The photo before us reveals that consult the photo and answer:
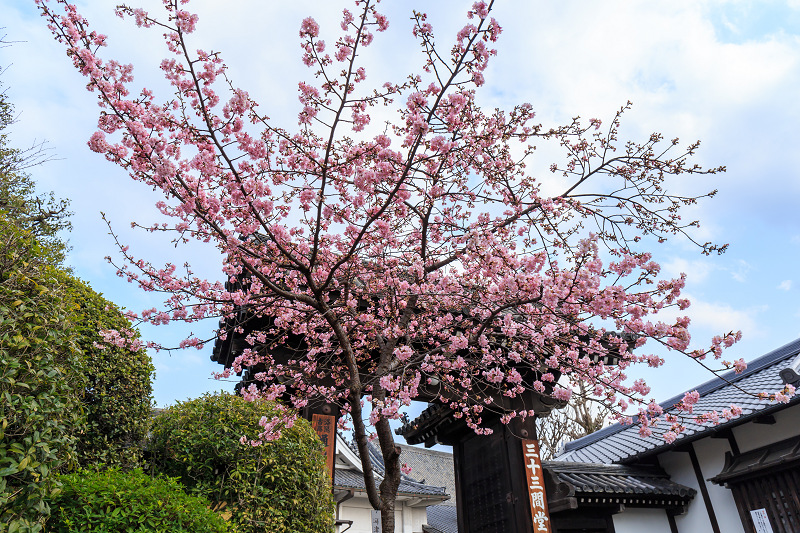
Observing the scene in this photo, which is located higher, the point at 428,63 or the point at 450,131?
the point at 428,63

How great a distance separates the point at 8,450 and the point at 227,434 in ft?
7.45

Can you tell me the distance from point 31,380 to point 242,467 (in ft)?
7.56

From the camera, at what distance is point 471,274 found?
6723 millimetres

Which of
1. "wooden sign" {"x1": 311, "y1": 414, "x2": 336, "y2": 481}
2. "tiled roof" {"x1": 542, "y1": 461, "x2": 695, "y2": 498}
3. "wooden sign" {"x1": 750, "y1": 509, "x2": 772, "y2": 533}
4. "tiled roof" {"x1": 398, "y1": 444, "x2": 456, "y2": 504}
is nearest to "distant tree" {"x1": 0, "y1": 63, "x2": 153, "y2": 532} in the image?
"wooden sign" {"x1": 311, "y1": 414, "x2": 336, "y2": 481}

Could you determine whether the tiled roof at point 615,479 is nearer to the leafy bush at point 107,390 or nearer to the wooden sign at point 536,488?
the wooden sign at point 536,488

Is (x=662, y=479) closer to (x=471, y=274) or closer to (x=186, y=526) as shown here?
(x=471, y=274)

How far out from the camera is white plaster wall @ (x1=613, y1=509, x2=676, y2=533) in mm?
8883

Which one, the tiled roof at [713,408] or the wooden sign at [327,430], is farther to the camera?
the tiled roof at [713,408]

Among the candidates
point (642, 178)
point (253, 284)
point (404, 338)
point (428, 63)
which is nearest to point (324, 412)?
point (404, 338)

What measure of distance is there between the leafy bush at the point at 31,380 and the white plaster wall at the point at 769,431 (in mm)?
10146

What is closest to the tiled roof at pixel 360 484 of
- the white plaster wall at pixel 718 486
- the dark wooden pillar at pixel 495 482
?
the dark wooden pillar at pixel 495 482

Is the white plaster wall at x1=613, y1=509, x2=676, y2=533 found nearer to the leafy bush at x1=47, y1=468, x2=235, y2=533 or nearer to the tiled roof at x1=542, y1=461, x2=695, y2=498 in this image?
the tiled roof at x1=542, y1=461, x2=695, y2=498

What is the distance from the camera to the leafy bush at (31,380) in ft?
10.1

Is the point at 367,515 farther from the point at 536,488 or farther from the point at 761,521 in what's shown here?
the point at 761,521
